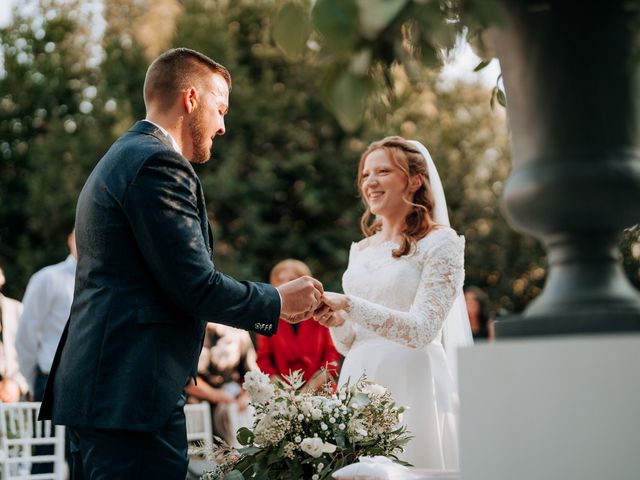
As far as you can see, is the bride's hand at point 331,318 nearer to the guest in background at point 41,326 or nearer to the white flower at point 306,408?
the white flower at point 306,408

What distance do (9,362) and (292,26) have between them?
244 inches

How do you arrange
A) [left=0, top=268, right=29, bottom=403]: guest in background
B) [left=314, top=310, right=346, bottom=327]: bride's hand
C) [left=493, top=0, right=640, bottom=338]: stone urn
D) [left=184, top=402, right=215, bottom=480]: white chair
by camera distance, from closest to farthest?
[left=493, top=0, right=640, bottom=338]: stone urn, [left=314, top=310, right=346, bottom=327]: bride's hand, [left=184, top=402, right=215, bottom=480]: white chair, [left=0, top=268, right=29, bottom=403]: guest in background

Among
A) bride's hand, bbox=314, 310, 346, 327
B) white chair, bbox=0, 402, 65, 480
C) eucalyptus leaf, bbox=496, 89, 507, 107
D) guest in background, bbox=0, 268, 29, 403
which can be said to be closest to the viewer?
eucalyptus leaf, bbox=496, 89, 507, 107

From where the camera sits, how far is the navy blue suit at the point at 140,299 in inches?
125

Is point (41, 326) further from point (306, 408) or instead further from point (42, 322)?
point (306, 408)

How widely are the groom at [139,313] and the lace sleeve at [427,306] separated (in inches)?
38.2

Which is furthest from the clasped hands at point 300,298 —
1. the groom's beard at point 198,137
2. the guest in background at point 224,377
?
the guest in background at point 224,377

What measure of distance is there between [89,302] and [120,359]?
24 cm

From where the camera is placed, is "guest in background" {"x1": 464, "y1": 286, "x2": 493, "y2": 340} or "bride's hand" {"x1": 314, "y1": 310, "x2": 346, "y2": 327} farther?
"guest in background" {"x1": 464, "y1": 286, "x2": 493, "y2": 340}

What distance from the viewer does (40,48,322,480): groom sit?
318 cm

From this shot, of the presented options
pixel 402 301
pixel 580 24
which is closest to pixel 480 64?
pixel 580 24

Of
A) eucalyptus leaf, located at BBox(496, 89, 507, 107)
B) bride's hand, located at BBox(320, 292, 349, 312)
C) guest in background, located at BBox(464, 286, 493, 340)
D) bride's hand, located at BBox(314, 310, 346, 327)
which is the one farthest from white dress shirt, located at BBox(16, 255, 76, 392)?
eucalyptus leaf, located at BBox(496, 89, 507, 107)

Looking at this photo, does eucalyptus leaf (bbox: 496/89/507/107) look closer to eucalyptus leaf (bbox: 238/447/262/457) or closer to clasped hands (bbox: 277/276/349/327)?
clasped hands (bbox: 277/276/349/327)

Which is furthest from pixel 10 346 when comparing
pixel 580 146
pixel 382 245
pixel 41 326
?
pixel 580 146
